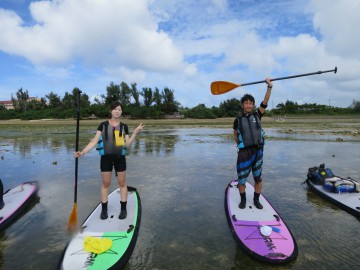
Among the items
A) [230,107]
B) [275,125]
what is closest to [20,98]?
[230,107]

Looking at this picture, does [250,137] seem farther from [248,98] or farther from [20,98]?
[20,98]

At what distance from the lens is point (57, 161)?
11.9m

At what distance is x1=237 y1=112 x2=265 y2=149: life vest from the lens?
5.28 metres

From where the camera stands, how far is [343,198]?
20.7ft

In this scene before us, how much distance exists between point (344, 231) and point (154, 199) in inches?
153

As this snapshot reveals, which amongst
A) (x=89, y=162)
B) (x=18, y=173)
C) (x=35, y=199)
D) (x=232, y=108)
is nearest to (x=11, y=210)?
(x=35, y=199)

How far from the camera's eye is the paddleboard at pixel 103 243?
12.2ft

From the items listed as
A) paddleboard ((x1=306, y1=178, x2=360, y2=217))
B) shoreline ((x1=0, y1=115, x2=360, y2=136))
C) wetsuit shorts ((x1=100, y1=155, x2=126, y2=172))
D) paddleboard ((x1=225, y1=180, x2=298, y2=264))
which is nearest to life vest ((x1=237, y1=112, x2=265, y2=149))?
paddleboard ((x1=225, y1=180, x2=298, y2=264))

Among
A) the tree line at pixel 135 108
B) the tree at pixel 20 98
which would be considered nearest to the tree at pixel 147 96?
the tree line at pixel 135 108

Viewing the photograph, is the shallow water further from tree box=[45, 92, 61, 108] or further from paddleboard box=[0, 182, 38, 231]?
tree box=[45, 92, 61, 108]

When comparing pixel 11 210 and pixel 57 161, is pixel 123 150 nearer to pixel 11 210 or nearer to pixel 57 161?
pixel 11 210

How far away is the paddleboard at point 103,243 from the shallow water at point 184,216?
9.5 inches

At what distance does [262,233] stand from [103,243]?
7.71ft

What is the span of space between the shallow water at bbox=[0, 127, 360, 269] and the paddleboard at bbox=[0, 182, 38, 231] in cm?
17
